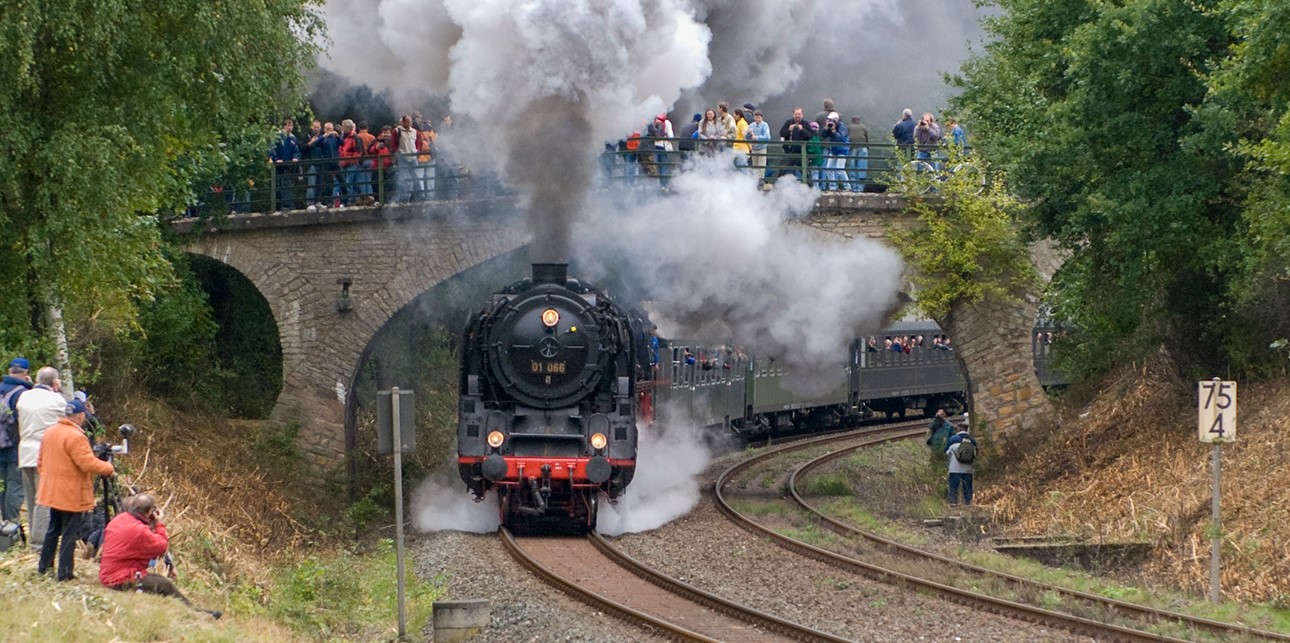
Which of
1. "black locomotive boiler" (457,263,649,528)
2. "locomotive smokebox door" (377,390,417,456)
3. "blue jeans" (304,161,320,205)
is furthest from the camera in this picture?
"blue jeans" (304,161,320,205)

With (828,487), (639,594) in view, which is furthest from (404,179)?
(639,594)

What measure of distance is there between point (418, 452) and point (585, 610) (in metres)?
11.9

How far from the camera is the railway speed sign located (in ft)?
40.9

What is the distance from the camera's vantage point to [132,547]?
30.7 ft

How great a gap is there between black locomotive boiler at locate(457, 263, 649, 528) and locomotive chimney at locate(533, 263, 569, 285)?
0.16 meters

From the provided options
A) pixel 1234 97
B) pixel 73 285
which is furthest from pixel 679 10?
pixel 73 285

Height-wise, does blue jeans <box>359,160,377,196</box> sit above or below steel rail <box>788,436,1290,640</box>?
above

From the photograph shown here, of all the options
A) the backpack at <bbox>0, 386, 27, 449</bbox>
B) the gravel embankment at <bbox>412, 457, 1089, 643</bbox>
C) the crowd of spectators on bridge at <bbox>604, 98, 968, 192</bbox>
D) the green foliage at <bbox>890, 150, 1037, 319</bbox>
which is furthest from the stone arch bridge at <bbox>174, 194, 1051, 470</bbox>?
the backpack at <bbox>0, 386, 27, 449</bbox>

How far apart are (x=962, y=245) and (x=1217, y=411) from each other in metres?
8.84

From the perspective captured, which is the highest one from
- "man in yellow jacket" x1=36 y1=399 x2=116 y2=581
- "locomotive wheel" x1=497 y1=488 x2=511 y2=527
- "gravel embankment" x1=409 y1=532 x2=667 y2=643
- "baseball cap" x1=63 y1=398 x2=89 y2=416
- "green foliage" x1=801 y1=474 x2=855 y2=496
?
"baseball cap" x1=63 y1=398 x2=89 y2=416

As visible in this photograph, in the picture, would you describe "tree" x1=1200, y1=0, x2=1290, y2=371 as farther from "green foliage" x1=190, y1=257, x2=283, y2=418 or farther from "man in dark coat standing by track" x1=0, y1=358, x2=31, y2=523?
"green foliage" x1=190, y1=257, x2=283, y2=418

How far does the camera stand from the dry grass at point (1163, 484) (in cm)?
1338

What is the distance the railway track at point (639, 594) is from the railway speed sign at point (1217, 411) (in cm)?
418

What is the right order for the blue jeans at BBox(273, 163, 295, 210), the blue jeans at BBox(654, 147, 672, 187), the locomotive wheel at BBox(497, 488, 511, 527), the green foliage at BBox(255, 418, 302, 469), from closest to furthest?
the locomotive wheel at BBox(497, 488, 511, 527) → the blue jeans at BBox(654, 147, 672, 187) → the green foliage at BBox(255, 418, 302, 469) → the blue jeans at BBox(273, 163, 295, 210)
